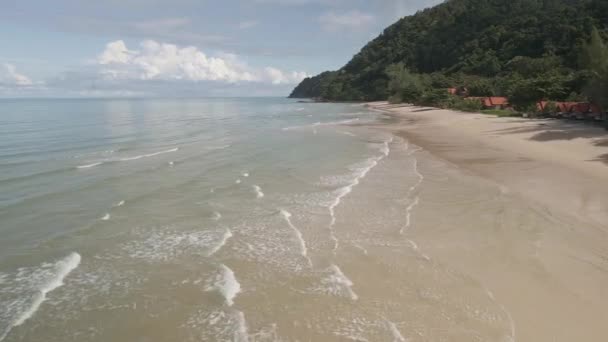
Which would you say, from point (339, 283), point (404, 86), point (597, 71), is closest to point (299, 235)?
point (339, 283)

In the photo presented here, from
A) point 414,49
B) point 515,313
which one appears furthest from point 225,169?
point 414,49

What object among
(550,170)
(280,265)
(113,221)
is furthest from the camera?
(550,170)

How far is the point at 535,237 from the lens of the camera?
11.3m

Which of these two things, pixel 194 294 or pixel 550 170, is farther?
pixel 550 170

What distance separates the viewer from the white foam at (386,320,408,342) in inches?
270

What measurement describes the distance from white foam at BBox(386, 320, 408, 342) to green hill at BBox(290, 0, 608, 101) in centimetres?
5251

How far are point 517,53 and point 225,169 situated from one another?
114m

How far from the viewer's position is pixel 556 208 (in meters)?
13.9

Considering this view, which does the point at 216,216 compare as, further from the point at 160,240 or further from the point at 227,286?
the point at 227,286

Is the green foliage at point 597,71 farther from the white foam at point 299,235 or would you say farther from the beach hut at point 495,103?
the white foam at point 299,235

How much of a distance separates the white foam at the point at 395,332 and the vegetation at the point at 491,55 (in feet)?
112

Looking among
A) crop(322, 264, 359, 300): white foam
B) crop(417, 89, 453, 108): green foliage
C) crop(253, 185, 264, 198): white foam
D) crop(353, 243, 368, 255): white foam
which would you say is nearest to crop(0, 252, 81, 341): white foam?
crop(322, 264, 359, 300): white foam

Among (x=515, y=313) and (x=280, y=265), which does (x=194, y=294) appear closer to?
(x=280, y=265)

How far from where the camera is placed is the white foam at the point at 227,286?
8.54m
